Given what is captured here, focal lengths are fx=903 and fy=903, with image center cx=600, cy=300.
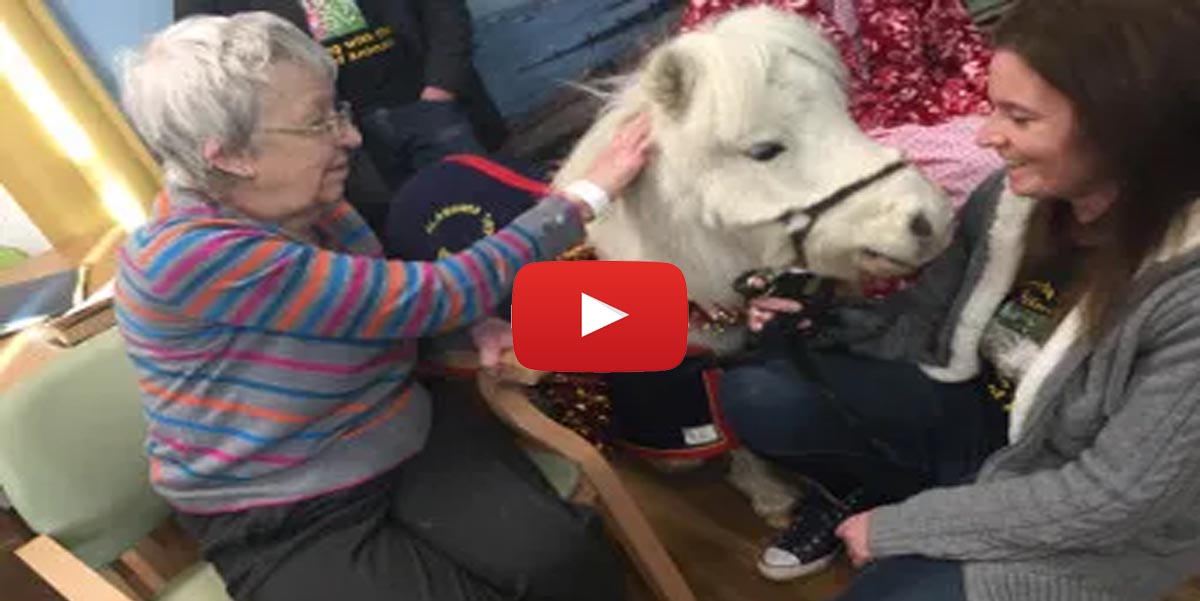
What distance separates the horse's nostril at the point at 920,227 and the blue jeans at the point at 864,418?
30 centimetres

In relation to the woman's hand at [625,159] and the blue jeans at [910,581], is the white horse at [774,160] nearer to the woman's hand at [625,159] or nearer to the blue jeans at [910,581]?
the woman's hand at [625,159]

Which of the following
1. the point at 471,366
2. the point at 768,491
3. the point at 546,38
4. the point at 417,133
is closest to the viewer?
the point at 471,366

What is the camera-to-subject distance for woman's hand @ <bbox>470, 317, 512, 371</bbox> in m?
1.23

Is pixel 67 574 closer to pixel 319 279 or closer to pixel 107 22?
pixel 319 279

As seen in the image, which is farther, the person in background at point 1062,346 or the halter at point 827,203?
the halter at point 827,203

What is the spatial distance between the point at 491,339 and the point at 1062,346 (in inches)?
27.8

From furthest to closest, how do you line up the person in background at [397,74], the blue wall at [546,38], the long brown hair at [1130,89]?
the blue wall at [546,38] < the person in background at [397,74] < the long brown hair at [1130,89]

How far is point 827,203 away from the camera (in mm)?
1093

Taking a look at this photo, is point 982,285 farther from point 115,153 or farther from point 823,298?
point 115,153

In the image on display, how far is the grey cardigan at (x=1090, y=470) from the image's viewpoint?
81 cm

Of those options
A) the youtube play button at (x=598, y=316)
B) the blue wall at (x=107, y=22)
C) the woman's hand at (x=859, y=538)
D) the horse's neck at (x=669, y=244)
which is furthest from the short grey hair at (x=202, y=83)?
the blue wall at (x=107, y=22)

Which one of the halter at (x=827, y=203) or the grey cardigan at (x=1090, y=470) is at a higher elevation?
the halter at (x=827, y=203)

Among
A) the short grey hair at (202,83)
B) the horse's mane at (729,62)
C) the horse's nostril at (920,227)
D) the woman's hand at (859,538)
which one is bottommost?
the woman's hand at (859,538)

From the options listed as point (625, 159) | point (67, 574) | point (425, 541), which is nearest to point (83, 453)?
point (67, 574)
